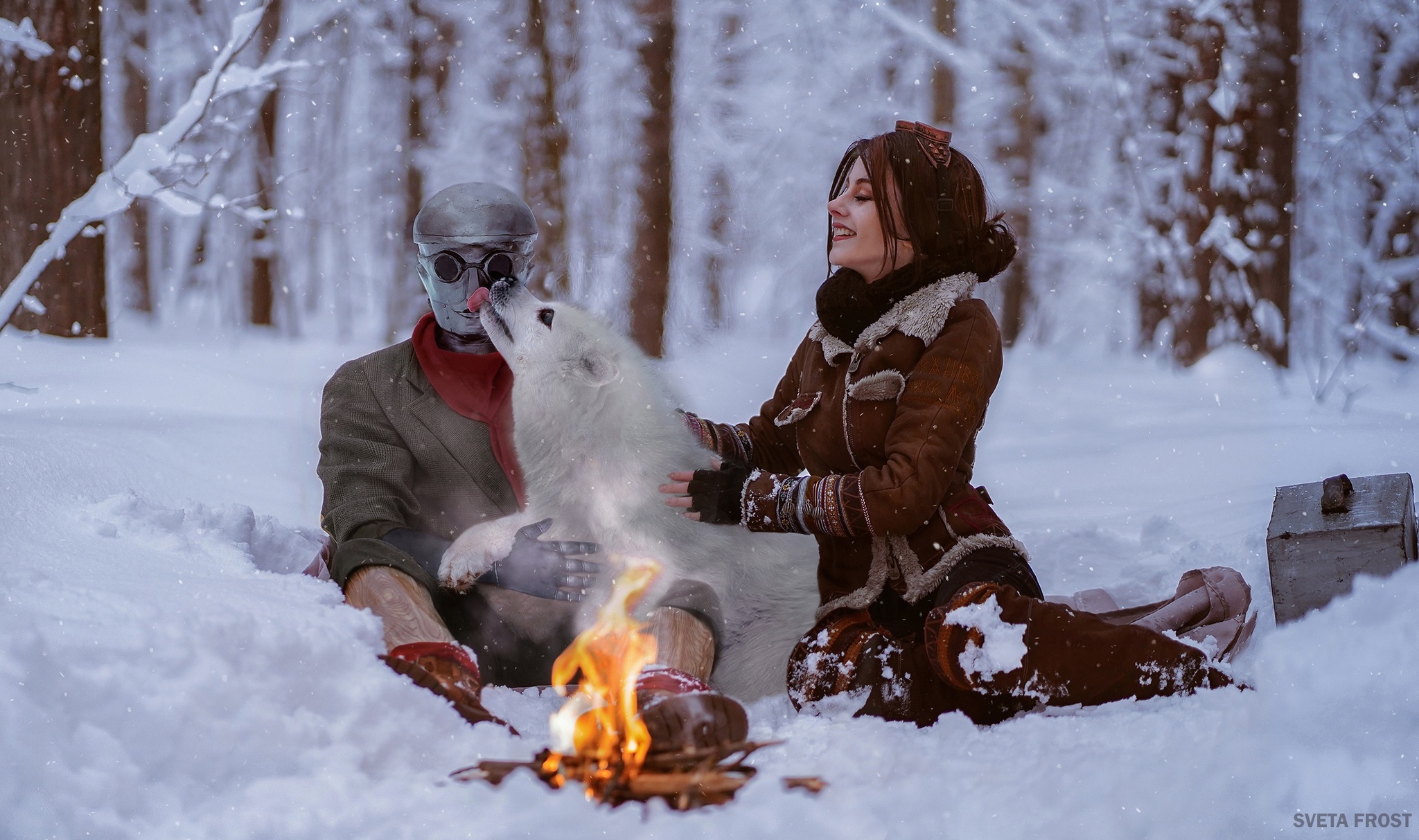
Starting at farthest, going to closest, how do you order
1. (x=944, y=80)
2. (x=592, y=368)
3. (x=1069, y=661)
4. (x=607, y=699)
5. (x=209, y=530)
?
(x=944, y=80) < (x=209, y=530) < (x=592, y=368) < (x=1069, y=661) < (x=607, y=699)

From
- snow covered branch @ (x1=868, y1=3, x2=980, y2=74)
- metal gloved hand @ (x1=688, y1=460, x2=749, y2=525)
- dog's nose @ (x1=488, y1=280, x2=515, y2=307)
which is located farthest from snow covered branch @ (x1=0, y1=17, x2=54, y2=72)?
snow covered branch @ (x1=868, y1=3, x2=980, y2=74)

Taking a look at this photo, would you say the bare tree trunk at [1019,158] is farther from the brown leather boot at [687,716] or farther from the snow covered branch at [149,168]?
the brown leather boot at [687,716]

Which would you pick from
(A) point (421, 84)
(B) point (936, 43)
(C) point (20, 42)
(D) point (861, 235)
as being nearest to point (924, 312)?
(D) point (861, 235)

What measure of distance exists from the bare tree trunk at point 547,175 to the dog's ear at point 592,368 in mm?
5978

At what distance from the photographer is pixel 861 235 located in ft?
11.9

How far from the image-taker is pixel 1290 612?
3.68m

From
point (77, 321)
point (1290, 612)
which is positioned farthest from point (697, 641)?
point (77, 321)

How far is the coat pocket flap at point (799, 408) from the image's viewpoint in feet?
12.5

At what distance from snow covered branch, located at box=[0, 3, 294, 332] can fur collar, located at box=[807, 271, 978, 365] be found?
438 cm

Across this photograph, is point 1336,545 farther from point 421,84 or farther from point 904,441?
point 421,84

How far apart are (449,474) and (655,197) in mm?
5596

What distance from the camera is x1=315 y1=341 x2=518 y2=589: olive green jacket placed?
12.5ft

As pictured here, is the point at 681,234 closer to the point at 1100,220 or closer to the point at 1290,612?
the point at 1100,220

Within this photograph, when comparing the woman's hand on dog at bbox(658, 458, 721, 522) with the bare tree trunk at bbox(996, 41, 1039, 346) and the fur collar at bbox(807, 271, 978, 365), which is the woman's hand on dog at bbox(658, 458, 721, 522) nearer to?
the fur collar at bbox(807, 271, 978, 365)
